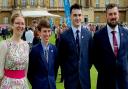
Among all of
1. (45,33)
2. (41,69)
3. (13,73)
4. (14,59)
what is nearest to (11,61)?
(14,59)

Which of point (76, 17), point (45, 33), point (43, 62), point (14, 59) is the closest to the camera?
point (14, 59)

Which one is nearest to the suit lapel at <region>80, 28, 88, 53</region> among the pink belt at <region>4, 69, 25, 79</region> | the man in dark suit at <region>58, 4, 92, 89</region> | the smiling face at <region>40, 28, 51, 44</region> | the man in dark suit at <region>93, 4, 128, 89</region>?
the man in dark suit at <region>58, 4, 92, 89</region>

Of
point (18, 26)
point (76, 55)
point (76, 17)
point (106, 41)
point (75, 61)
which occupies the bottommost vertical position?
point (75, 61)

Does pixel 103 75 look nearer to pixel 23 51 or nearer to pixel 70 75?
pixel 70 75

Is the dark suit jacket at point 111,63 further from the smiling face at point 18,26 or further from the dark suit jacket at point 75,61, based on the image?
the smiling face at point 18,26

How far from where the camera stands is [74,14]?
909cm

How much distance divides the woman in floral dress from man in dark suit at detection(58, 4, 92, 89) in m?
1.09

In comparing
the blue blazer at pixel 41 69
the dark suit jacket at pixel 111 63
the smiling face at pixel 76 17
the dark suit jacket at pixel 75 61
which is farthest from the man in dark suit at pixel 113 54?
the blue blazer at pixel 41 69

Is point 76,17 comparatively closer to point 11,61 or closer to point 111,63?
point 111,63

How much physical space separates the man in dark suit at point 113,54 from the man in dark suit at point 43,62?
0.96m

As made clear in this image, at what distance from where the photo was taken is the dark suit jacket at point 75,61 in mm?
8984

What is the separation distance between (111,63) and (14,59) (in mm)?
1901

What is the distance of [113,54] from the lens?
8.94 meters

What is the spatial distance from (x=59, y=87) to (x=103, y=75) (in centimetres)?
751
